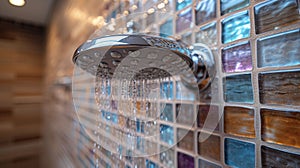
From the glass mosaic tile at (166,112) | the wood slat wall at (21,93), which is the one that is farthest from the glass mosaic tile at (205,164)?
the wood slat wall at (21,93)

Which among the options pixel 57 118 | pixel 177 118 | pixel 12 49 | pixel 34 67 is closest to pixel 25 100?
pixel 34 67

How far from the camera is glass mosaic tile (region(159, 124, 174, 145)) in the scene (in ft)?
1.51

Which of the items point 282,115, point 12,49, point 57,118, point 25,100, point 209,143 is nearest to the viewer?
point 282,115

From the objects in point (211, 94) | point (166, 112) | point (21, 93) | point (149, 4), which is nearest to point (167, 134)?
point (166, 112)

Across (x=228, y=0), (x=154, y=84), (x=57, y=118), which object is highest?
(x=228, y=0)

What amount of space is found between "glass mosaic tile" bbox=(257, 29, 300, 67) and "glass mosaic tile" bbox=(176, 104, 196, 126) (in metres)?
0.18

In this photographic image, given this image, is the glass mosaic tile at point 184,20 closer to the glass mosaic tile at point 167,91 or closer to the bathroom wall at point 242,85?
the bathroom wall at point 242,85

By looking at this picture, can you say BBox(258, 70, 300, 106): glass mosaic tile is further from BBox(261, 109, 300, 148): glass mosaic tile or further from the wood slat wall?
the wood slat wall

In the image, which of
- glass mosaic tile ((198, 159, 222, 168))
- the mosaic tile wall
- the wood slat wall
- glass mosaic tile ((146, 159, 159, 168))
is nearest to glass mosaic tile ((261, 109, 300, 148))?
the mosaic tile wall

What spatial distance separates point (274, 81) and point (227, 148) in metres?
0.15

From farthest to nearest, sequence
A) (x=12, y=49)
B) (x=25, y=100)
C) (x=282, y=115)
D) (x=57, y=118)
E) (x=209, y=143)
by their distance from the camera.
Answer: (x=25, y=100) < (x=12, y=49) < (x=57, y=118) < (x=209, y=143) < (x=282, y=115)

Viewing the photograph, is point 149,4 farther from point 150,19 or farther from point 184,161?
point 184,161

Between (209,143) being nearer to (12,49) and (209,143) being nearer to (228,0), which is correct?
(228,0)

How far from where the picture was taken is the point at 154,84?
394 millimetres
